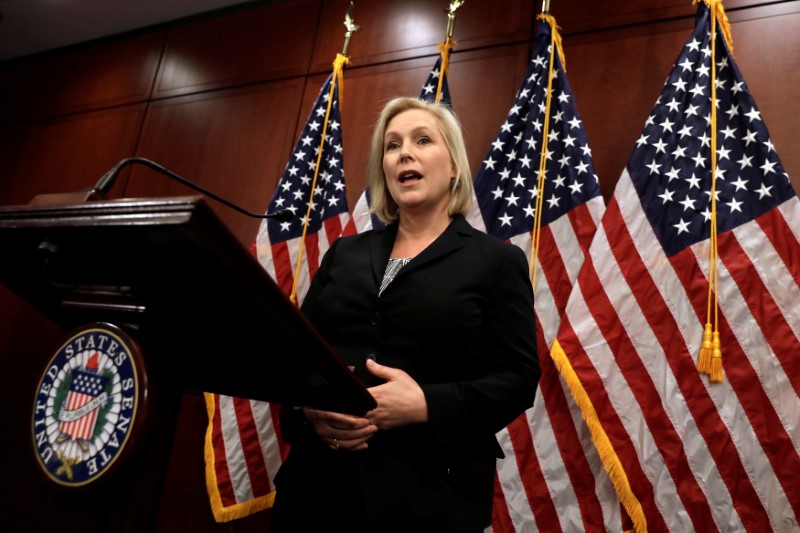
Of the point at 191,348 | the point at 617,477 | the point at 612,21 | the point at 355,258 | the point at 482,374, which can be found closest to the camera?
the point at 191,348

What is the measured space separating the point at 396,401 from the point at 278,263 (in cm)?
Result: 167

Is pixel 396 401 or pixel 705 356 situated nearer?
pixel 396 401

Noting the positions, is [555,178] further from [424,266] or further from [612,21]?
[424,266]

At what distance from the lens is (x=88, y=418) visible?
62 centimetres

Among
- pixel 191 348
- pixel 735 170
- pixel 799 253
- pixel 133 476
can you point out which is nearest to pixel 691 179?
pixel 735 170

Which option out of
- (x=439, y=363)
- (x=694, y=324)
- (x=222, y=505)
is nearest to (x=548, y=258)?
(x=694, y=324)

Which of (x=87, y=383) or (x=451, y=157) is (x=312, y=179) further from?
(x=87, y=383)

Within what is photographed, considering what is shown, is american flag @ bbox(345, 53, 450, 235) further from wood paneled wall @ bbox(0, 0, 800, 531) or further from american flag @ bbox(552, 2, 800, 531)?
american flag @ bbox(552, 2, 800, 531)

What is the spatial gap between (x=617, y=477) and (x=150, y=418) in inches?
59.3

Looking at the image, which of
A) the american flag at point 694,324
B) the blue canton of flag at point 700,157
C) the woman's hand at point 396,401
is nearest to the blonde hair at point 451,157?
the woman's hand at point 396,401

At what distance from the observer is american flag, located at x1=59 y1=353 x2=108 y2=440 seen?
622mm

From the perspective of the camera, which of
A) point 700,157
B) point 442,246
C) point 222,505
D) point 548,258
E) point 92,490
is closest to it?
point 92,490

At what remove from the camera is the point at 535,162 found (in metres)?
2.19

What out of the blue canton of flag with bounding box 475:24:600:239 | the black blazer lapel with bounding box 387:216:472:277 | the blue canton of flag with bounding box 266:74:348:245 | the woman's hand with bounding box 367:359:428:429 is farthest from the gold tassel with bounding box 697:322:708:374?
the blue canton of flag with bounding box 266:74:348:245
